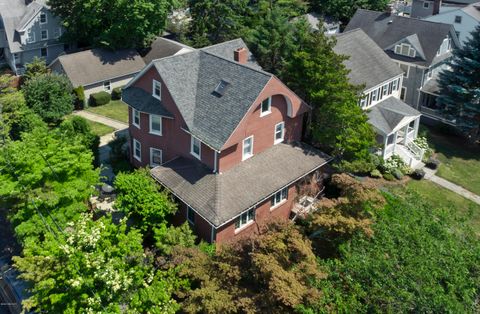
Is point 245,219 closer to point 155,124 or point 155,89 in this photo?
point 155,124

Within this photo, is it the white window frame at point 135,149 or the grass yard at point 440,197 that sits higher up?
the white window frame at point 135,149

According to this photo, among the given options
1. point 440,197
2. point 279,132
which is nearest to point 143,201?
point 279,132

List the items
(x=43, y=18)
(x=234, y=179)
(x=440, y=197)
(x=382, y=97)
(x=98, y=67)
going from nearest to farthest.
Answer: (x=234, y=179), (x=440, y=197), (x=382, y=97), (x=98, y=67), (x=43, y=18)

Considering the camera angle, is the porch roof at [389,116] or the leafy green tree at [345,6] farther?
the leafy green tree at [345,6]

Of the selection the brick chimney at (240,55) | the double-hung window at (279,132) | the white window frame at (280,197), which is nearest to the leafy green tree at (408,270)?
the white window frame at (280,197)

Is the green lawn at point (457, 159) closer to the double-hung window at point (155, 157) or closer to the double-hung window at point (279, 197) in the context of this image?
the double-hung window at point (279, 197)

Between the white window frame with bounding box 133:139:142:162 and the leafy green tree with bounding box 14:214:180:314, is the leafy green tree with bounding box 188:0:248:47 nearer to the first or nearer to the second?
the white window frame with bounding box 133:139:142:162

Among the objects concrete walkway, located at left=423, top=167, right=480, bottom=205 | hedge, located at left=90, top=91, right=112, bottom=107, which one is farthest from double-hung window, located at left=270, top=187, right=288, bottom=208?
hedge, located at left=90, top=91, right=112, bottom=107
